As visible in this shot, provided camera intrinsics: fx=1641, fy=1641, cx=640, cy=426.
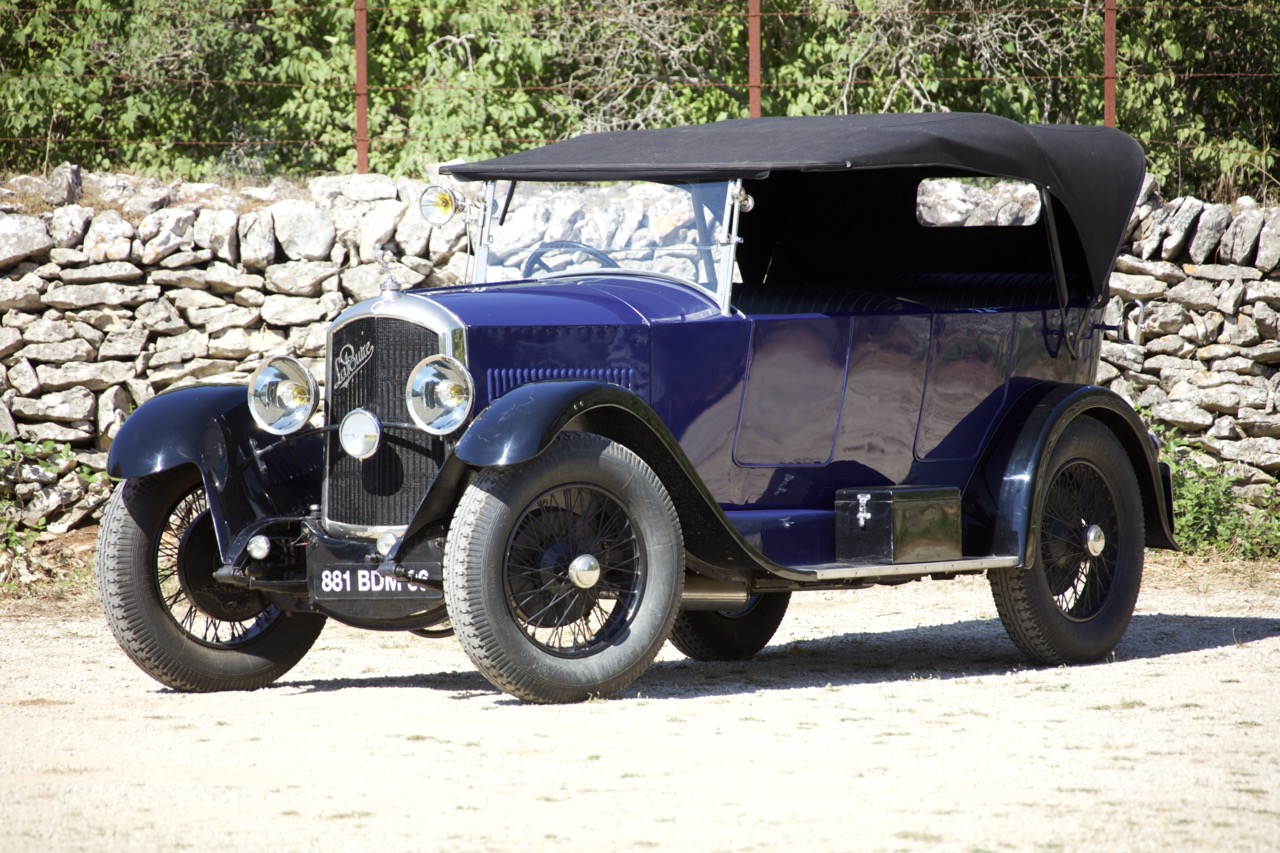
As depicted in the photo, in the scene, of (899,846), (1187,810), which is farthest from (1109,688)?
(899,846)

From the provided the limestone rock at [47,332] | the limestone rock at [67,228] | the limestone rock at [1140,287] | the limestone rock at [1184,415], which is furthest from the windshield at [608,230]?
the limestone rock at [1184,415]

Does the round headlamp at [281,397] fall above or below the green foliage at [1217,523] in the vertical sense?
above

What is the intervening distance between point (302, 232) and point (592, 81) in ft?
15.4

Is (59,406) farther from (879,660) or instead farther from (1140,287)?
(1140,287)

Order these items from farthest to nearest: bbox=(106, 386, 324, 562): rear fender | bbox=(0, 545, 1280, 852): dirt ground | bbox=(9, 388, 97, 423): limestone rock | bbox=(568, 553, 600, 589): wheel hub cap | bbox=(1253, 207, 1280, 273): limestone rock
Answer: bbox=(1253, 207, 1280, 273): limestone rock, bbox=(9, 388, 97, 423): limestone rock, bbox=(106, 386, 324, 562): rear fender, bbox=(568, 553, 600, 589): wheel hub cap, bbox=(0, 545, 1280, 852): dirt ground

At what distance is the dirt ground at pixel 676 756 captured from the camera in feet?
11.9

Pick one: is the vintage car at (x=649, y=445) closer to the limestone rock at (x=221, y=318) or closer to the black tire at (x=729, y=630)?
the black tire at (x=729, y=630)

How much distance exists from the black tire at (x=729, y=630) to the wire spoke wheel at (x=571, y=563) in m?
1.42

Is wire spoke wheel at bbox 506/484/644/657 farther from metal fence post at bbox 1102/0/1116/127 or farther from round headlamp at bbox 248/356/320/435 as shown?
metal fence post at bbox 1102/0/1116/127

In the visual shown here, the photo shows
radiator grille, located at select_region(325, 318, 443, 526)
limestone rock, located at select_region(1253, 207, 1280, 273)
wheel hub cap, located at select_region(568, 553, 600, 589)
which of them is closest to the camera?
wheel hub cap, located at select_region(568, 553, 600, 589)

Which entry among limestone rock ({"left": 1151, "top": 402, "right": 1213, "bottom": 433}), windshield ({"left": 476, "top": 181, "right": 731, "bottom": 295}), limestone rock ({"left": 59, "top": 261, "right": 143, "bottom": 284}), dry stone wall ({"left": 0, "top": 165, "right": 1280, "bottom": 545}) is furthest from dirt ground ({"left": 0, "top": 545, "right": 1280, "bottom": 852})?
limestone rock ({"left": 59, "top": 261, "right": 143, "bottom": 284})

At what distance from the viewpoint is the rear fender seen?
221 inches

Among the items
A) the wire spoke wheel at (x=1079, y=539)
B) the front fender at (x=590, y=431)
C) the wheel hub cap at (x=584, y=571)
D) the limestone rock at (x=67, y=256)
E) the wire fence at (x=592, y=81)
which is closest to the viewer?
the front fender at (x=590, y=431)

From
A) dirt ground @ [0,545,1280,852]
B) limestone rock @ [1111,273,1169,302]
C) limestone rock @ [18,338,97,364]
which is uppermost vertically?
limestone rock @ [1111,273,1169,302]
